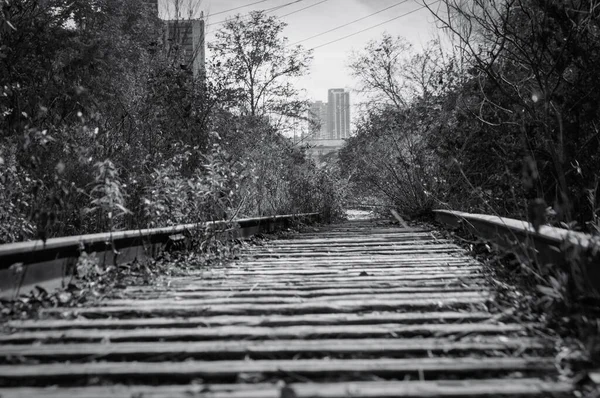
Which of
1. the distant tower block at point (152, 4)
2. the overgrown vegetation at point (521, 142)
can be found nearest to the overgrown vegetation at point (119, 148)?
the overgrown vegetation at point (521, 142)

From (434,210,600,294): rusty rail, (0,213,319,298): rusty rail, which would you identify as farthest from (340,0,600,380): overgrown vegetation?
(0,213,319,298): rusty rail

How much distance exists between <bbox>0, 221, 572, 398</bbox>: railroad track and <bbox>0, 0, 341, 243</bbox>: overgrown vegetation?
885 mm

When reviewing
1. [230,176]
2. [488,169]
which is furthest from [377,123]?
Result: [230,176]

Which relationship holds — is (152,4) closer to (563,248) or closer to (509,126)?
(509,126)

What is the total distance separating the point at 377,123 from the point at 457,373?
2006 cm

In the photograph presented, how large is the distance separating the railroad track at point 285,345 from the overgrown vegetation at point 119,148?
88cm

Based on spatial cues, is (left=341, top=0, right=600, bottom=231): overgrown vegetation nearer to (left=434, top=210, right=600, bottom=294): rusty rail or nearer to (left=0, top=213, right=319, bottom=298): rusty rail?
(left=434, top=210, right=600, bottom=294): rusty rail

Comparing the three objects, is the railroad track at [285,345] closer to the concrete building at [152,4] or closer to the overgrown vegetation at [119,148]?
the overgrown vegetation at [119,148]

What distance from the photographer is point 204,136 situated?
11102mm

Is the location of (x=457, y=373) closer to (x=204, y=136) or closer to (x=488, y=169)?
(x=488, y=169)

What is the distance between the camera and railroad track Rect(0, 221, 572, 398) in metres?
1.93

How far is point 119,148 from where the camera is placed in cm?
696

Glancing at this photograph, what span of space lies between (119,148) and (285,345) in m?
5.34

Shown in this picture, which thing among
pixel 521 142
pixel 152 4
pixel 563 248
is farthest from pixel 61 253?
pixel 152 4
